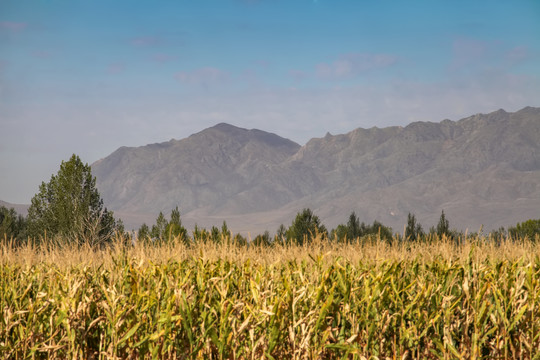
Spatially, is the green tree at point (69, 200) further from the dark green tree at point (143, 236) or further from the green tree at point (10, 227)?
the green tree at point (10, 227)

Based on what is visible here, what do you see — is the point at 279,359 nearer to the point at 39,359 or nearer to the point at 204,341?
the point at 204,341

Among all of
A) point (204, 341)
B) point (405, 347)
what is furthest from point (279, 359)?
point (405, 347)

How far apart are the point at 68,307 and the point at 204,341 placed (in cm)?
132

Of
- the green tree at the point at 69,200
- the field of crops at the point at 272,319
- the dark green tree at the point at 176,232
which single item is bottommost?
the field of crops at the point at 272,319

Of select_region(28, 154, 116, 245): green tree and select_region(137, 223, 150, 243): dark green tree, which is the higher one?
select_region(28, 154, 116, 245): green tree

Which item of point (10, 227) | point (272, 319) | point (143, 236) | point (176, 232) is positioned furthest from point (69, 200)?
point (272, 319)

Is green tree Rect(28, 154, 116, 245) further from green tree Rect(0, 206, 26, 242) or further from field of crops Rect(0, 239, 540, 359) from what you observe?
field of crops Rect(0, 239, 540, 359)

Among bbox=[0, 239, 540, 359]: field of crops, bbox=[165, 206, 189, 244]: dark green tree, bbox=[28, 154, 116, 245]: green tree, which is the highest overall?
bbox=[28, 154, 116, 245]: green tree

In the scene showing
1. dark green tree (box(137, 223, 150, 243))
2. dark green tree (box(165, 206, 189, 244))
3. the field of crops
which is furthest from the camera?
dark green tree (box(165, 206, 189, 244))

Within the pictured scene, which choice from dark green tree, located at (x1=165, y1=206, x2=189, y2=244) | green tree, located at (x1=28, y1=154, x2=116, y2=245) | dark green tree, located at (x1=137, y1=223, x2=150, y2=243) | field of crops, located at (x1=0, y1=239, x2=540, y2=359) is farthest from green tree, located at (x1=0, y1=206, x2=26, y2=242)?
field of crops, located at (x1=0, y1=239, x2=540, y2=359)

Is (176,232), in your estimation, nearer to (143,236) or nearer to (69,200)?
(69,200)

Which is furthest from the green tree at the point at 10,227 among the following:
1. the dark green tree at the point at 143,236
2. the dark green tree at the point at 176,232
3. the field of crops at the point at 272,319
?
the field of crops at the point at 272,319

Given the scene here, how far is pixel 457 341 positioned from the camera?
20.1 ft

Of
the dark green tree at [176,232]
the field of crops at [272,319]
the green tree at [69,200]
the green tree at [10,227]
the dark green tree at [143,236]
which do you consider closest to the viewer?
the field of crops at [272,319]
